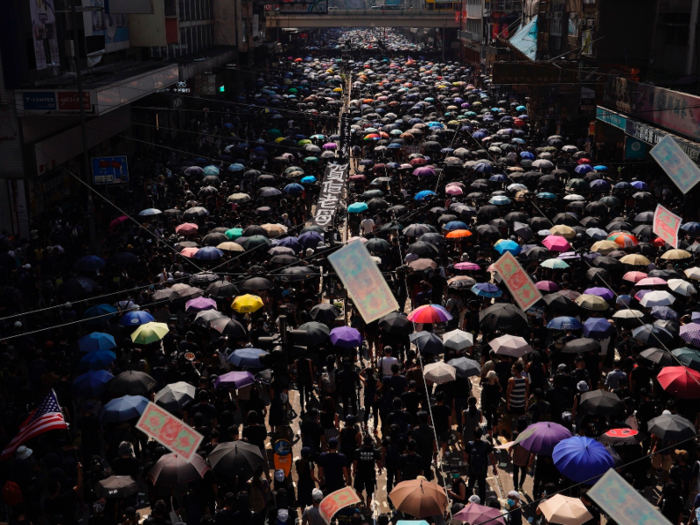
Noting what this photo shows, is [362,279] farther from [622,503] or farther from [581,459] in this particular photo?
[622,503]

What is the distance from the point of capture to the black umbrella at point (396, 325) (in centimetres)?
1492

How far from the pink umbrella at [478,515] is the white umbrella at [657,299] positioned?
8244 mm

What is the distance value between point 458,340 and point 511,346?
0.93 meters

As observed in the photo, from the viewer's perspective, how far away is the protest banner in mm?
7262

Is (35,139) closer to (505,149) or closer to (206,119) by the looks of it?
(505,149)

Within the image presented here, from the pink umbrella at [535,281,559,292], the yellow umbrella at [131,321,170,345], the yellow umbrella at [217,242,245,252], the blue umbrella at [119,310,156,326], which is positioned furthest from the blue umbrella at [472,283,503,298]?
the blue umbrella at [119,310,156,326]

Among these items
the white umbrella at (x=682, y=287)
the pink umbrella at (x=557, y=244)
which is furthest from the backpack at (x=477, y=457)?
the pink umbrella at (x=557, y=244)

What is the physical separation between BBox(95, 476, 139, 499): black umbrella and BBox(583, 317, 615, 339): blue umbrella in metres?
8.31

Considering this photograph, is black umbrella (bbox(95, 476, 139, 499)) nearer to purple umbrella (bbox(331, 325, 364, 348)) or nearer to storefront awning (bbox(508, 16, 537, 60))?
purple umbrella (bbox(331, 325, 364, 348))

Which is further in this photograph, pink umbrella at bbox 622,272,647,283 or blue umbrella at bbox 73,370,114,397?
pink umbrella at bbox 622,272,647,283

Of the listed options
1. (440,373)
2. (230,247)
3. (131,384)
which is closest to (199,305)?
(230,247)

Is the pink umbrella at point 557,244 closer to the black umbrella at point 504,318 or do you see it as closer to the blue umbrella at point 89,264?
the black umbrella at point 504,318

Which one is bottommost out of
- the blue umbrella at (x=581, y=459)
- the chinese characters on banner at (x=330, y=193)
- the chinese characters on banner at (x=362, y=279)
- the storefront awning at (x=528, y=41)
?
the chinese characters on banner at (x=330, y=193)

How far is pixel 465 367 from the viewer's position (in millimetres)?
13000
